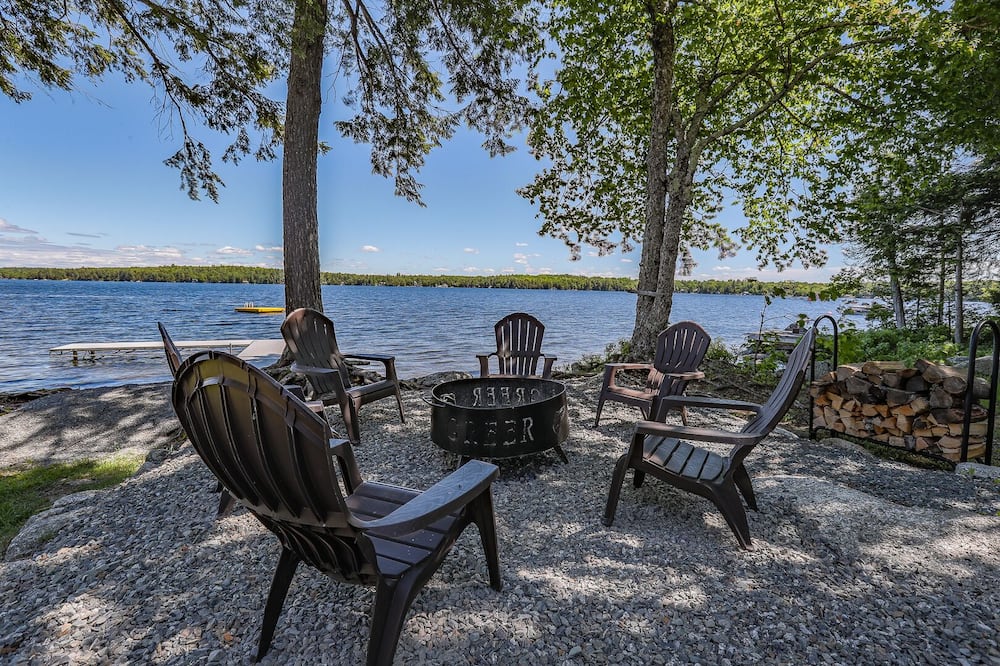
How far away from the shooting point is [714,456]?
8.09 feet

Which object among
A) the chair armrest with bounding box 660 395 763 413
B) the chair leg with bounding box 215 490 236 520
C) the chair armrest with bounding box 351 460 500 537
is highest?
the chair armrest with bounding box 660 395 763 413

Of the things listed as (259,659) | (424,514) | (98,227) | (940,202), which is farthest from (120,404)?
(98,227)

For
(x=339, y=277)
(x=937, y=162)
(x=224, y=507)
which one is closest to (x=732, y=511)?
(x=224, y=507)

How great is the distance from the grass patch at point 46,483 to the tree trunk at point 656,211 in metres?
5.87

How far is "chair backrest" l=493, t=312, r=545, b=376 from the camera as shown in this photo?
4508 millimetres

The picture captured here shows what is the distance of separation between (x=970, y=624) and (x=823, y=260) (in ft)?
23.8

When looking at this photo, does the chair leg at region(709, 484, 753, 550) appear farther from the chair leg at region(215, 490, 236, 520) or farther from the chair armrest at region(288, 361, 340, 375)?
the chair armrest at region(288, 361, 340, 375)

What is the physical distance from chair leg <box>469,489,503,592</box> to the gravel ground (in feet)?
0.26

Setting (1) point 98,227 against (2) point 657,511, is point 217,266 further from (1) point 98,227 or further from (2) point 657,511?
(2) point 657,511

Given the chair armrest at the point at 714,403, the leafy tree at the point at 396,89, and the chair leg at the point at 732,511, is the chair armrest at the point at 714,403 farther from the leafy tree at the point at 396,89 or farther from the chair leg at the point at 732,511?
the leafy tree at the point at 396,89

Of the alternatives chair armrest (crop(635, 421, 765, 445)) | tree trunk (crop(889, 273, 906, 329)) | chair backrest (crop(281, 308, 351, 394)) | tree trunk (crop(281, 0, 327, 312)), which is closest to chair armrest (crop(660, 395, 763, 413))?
chair armrest (crop(635, 421, 765, 445))

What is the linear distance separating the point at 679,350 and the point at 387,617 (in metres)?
3.76

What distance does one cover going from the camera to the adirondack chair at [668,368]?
145 inches

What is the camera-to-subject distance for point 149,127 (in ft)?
18.3
